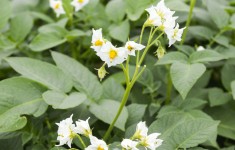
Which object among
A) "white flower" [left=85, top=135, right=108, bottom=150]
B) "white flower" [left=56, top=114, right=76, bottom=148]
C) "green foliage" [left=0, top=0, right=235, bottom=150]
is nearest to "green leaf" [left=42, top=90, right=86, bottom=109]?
"green foliage" [left=0, top=0, right=235, bottom=150]

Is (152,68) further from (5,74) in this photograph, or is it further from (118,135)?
(5,74)

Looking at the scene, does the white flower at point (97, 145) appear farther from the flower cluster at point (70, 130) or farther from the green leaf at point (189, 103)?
the green leaf at point (189, 103)

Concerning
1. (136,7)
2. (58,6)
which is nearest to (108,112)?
(136,7)

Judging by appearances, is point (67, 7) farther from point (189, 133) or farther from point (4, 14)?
point (189, 133)

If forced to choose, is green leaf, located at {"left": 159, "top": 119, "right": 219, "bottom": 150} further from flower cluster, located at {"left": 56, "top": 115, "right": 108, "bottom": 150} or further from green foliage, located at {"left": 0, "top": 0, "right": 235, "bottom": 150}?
flower cluster, located at {"left": 56, "top": 115, "right": 108, "bottom": 150}

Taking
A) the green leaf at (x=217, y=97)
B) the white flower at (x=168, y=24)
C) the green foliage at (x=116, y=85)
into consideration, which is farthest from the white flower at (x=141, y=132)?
the green leaf at (x=217, y=97)

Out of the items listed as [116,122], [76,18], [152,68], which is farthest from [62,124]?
[76,18]
